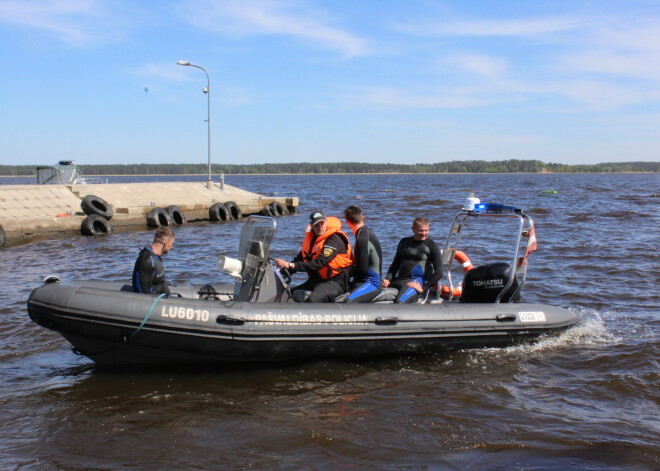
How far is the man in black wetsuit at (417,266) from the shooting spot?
7.11 m

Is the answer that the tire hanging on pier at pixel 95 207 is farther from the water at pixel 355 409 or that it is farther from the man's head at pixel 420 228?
the man's head at pixel 420 228

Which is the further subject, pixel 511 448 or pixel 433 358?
pixel 433 358

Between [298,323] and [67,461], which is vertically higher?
[298,323]

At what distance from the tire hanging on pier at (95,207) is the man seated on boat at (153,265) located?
13610mm

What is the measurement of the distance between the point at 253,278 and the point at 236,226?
1588 cm

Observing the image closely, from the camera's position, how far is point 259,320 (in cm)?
607

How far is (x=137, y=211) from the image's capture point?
2048cm

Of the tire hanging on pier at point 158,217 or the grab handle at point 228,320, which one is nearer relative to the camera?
the grab handle at point 228,320

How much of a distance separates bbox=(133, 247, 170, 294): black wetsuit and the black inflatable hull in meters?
0.21

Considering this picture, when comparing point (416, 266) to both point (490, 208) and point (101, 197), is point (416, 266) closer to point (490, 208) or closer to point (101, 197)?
point (490, 208)

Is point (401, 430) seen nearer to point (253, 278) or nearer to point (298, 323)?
point (298, 323)

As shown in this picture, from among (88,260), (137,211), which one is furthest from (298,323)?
(137,211)

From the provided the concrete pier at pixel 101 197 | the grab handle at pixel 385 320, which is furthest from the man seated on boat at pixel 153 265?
the concrete pier at pixel 101 197

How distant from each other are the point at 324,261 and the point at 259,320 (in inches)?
39.0
